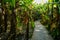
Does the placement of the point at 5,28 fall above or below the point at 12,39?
above

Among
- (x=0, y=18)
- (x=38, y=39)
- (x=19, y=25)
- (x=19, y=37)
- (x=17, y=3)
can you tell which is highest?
(x=17, y=3)

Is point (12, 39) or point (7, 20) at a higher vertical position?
point (7, 20)

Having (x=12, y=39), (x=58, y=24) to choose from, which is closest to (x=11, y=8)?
(x=12, y=39)

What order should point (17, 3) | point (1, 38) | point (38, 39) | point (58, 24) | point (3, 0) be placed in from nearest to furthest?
point (1, 38) < point (3, 0) < point (17, 3) < point (58, 24) < point (38, 39)

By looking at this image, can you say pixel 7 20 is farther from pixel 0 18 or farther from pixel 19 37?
pixel 19 37

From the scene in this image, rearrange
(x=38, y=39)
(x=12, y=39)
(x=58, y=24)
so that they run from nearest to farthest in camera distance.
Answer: (x=12, y=39)
(x=58, y=24)
(x=38, y=39)

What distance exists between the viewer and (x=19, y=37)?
5898mm

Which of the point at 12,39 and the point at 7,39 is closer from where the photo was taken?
the point at 7,39

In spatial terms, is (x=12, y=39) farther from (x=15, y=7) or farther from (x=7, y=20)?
(x=15, y=7)

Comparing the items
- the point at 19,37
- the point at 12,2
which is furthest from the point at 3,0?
the point at 19,37

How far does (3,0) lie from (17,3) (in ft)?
2.99

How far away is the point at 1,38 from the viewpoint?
180 inches

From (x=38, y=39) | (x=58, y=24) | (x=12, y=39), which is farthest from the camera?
(x=38, y=39)

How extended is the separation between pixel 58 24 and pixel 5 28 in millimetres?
3159
